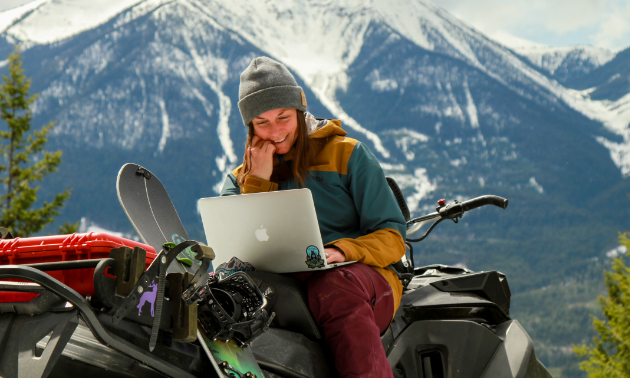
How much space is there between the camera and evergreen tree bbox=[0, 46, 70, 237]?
21531 millimetres

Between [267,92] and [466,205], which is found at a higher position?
[267,92]

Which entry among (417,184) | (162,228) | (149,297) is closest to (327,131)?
(162,228)

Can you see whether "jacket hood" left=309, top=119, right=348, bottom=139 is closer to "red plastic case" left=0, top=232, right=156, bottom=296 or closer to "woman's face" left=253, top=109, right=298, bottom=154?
"woman's face" left=253, top=109, right=298, bottom=154

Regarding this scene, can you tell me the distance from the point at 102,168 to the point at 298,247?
184255 mm

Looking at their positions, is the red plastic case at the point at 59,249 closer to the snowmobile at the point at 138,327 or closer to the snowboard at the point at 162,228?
the snowmobile at the point at 138,327

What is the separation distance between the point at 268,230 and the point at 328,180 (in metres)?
0.51

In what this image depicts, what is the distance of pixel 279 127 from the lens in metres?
2.62

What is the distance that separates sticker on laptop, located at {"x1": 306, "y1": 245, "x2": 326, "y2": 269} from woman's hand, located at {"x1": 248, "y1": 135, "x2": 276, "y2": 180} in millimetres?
606

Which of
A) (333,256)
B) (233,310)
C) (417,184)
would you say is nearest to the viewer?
(233,310)

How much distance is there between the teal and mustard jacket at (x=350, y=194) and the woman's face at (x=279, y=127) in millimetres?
53

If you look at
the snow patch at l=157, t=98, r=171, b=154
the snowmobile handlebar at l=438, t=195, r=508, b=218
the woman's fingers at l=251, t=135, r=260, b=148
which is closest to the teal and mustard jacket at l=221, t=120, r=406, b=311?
the woman's fingers at l=251, t=135, r=260, b=148

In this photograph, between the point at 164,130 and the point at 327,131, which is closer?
the point at 327,131

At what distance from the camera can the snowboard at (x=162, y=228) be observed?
5.64 feet

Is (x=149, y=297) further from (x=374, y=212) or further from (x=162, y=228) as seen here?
(x=374, y=212)
